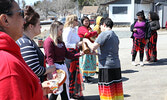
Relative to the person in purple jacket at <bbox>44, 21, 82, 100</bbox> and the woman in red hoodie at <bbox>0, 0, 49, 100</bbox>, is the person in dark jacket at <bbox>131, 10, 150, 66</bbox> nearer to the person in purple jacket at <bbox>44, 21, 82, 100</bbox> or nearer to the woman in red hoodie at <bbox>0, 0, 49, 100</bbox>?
the person in purple jacket at <bbox>44, 21, 82, 100</bbox>

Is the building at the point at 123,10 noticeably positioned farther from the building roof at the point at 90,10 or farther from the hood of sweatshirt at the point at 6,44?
the building roof at the point at 90,10

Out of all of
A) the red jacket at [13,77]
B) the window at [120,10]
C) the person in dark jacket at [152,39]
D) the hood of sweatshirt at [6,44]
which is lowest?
the person in dark jacket at [152,39]

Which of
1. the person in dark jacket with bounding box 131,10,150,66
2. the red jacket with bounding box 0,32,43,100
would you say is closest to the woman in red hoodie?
the red jacket with bounding box 0,32,43,100

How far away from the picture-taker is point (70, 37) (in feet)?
15.5

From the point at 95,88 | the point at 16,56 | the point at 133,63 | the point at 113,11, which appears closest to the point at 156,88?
the point at 95,88

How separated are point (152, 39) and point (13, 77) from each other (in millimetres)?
8289

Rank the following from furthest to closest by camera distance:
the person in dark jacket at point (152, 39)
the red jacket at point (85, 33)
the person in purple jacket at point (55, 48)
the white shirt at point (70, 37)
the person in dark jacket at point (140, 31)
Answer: the person in dark jacket at point (152, 39) → the person in dark jacket at point (140, 31) → the red jacket at point (85, 33) → the white shirt at point (70, 37) → the person in purple jacket at point (55, 48)

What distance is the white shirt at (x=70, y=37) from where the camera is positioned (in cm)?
470

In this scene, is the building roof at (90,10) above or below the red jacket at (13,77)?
above

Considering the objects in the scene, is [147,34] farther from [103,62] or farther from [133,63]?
[103,62]

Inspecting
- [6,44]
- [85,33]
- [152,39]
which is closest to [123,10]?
[152,39]

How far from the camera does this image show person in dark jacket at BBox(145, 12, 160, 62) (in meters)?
8.53

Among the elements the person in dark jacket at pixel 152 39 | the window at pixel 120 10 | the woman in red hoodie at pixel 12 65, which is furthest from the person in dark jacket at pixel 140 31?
the window at pixel 120 10

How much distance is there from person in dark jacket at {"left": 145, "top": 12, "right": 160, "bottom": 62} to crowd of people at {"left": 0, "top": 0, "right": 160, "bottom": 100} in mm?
1151
